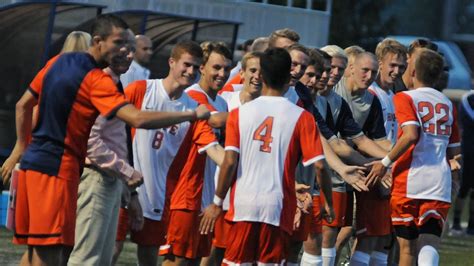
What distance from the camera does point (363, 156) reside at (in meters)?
13.4

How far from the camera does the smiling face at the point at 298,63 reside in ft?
39.4

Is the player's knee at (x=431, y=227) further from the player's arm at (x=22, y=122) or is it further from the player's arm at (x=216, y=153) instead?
the player's arm at (x=22, y=122)

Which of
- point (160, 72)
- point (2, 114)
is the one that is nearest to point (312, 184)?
point (2, 114)

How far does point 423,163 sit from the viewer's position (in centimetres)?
1254

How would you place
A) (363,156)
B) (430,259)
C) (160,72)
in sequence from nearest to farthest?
1. (430,259)
2. (363,156)
3. (160,72)

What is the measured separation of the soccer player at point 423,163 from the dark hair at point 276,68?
245cm

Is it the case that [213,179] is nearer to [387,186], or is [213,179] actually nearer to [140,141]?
[140,141]

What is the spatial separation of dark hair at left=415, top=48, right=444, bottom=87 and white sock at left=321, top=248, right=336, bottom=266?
6.62 ft

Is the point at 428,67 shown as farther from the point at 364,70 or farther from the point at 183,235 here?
the point at 183,235

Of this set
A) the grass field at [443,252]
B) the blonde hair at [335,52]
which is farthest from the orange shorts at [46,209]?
the grass field at [443,252]

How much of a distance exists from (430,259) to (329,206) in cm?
237

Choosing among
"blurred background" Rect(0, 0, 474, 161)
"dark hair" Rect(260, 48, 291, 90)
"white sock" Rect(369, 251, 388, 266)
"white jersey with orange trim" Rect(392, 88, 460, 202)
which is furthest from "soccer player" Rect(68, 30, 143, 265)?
"blurred background" Rect(0, 0, 474, 161)

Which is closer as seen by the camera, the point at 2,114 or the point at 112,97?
the point at 112,97

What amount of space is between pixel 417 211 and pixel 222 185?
2.98 m
